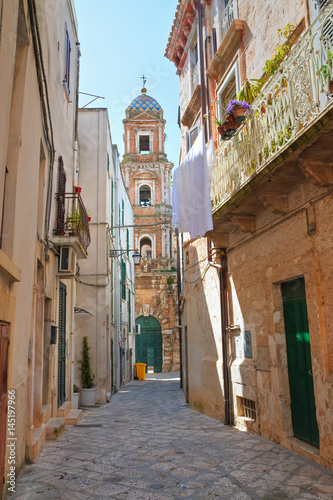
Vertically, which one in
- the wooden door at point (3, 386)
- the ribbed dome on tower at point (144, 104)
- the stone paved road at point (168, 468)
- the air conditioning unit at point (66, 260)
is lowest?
the stone paved road at point (168, 468)

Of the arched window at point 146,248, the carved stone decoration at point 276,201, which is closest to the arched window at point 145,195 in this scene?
the arched window at point 146,248

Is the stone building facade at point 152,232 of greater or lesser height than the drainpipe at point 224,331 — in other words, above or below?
above

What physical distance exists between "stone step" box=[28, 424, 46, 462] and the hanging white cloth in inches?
162

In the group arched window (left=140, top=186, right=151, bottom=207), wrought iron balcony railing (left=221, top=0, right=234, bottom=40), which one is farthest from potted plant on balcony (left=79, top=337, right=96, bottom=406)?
arched window (left=140, top=186, right=151, bottom=207)

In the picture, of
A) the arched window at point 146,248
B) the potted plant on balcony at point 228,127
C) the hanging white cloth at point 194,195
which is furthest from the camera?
the arched window at point 146,248

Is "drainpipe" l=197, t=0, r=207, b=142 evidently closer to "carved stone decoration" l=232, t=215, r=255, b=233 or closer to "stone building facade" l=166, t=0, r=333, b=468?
→ "stone building facade" l=166, t=0, r=333, b=468

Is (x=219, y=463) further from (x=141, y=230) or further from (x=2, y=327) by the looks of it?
(x=141, y=230)

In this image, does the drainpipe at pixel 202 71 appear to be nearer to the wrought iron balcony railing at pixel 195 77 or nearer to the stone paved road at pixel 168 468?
the wrought iron balcony railing at pixel 195 77

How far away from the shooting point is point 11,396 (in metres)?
4.36

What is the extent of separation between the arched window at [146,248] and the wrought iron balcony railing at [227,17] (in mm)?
24492

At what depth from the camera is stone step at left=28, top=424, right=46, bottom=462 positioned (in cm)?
576

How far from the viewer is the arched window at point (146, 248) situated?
112 feet

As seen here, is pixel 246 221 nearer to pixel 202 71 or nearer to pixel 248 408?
pixel 248 408

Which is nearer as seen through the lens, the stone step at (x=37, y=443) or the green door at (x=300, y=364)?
the stone step at (x=37, y=443)
